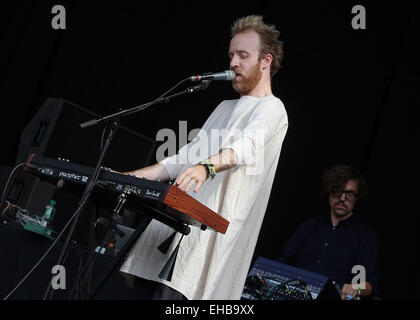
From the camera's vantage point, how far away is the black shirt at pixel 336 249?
151 inches

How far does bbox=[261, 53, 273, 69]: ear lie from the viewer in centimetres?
222

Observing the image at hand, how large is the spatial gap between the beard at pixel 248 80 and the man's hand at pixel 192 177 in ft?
1.76

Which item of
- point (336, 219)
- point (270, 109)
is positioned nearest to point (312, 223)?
point (336, 219)

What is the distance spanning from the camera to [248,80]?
85.4 inches

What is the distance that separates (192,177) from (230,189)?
0.27 metres

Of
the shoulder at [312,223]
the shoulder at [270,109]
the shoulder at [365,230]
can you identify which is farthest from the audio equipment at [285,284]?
the shoulder at [270,109]

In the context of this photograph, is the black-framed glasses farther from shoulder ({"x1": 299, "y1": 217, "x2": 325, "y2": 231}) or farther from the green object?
the green object

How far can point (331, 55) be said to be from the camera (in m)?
4.83

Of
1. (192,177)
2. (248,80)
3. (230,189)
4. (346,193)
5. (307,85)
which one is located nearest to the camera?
(192,177)

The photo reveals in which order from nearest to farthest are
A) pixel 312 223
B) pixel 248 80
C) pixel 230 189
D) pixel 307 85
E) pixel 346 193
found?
1. pixel 230 189
2. pixel 248 80
3. pixel 346 193
4. pixel 312 223
5. pixel 307 85

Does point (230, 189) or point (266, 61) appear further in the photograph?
point (266, 61)

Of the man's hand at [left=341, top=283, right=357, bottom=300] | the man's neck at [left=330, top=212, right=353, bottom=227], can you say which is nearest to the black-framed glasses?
the man's neck at [left=330, top=212, right=353, bottom=227]

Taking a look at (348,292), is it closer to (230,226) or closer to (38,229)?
(230,226)

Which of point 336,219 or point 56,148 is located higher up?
point 56,148
